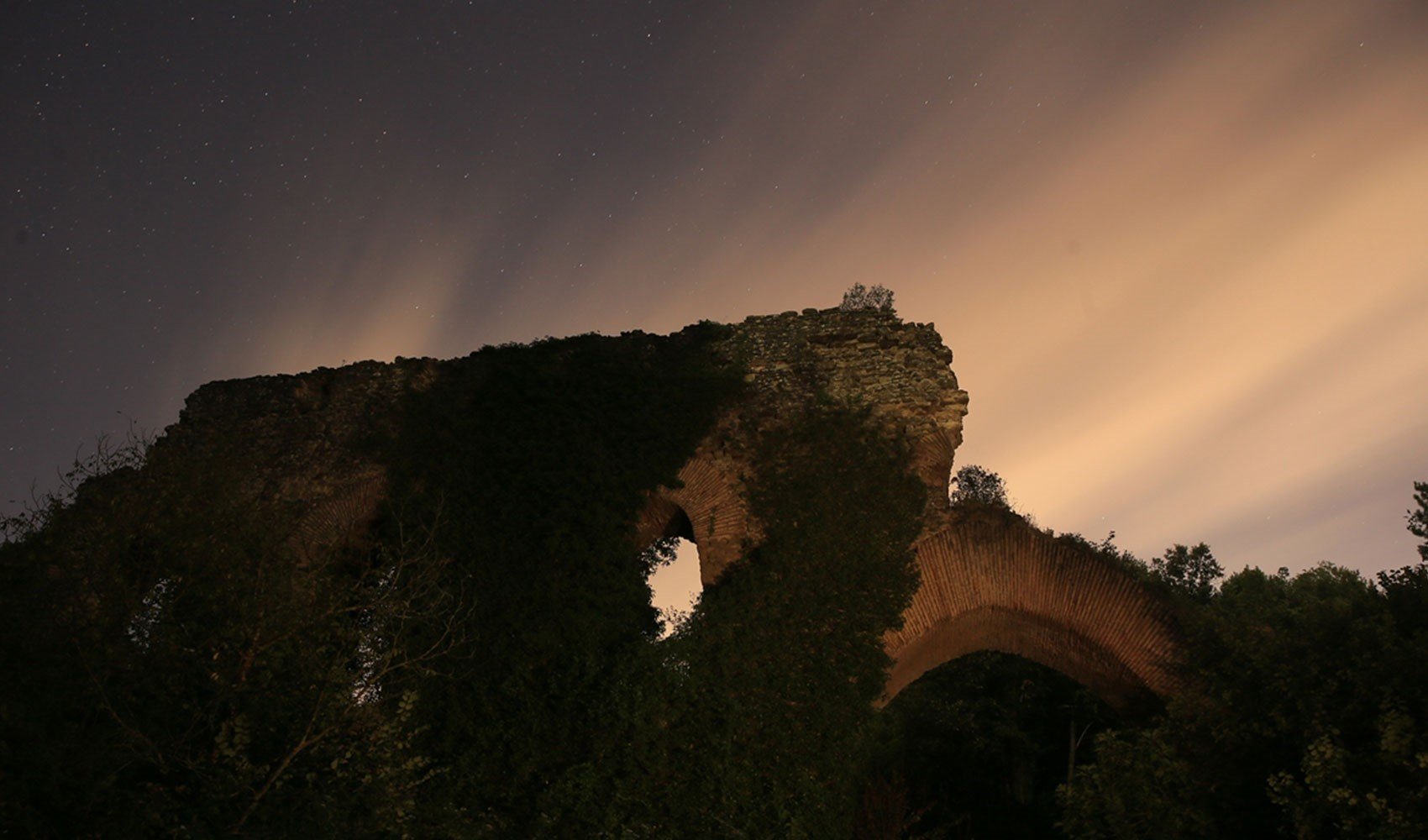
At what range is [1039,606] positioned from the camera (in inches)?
409

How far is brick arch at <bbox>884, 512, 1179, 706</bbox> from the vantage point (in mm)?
10188

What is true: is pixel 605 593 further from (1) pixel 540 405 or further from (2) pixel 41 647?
(2) pixel 41 647

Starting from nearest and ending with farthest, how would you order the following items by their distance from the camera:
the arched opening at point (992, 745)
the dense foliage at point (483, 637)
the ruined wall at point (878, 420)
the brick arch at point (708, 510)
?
the dense foliage at point (483, 637), the ruined wall at point (878, 420), the brick arch at point (708, 510), the arched opening at point (992, 745)

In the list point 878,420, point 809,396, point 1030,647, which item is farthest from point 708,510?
point 1030,647

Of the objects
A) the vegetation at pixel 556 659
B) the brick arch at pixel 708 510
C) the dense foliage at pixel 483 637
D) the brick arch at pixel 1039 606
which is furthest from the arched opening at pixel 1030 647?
the brick arch at pixel 708 510

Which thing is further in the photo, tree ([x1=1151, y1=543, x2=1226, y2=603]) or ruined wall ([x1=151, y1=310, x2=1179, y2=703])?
tree ([x1=1151, y1=543, x2=1226, y2=603])

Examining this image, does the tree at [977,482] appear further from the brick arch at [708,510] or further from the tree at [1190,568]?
the brick arch at [708,510]

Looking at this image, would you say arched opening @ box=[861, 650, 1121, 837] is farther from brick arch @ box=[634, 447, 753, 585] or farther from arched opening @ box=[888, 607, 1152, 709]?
brick arch @ box=[634, 447, 753, 585]

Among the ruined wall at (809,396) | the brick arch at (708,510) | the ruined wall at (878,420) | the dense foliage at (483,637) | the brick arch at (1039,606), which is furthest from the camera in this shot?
the ruined wall at (809,396)

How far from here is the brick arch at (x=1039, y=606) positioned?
401 inches

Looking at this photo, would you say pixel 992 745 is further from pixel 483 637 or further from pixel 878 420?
pixel 483 637

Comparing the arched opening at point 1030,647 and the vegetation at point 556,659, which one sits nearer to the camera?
the vegetation at point 556,659

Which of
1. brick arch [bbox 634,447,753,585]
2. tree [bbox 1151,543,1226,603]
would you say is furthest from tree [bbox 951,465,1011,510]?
brick arch [bbox 634,447,753,585]

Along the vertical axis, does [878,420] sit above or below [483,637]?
above
